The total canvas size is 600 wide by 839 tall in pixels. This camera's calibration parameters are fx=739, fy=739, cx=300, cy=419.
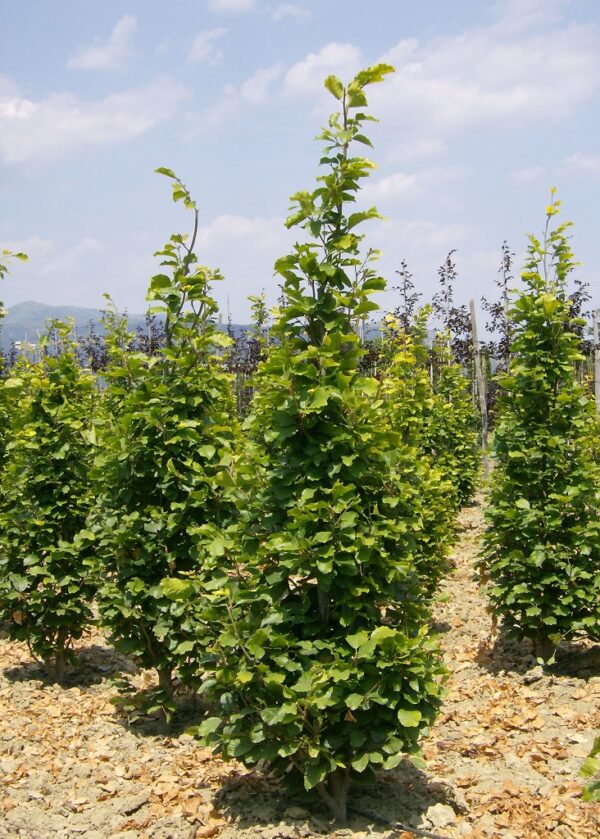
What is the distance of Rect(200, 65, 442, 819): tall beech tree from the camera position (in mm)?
3607

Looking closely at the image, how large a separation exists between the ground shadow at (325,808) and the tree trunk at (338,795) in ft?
0.17

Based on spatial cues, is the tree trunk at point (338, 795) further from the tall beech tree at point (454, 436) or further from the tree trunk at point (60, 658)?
the tall beech tree at point (454, 436)

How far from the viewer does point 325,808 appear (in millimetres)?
4031

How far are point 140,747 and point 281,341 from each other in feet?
10.4

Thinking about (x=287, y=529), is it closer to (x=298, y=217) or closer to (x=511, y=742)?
(x=298, y=217)

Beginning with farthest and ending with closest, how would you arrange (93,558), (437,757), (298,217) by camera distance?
(93,558)
(437,757)
(298,217)

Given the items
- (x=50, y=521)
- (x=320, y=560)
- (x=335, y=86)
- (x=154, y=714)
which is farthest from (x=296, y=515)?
(x=50, y=521)

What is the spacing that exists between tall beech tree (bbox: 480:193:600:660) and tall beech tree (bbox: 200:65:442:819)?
2564 millimetres

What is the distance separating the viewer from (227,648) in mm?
3869

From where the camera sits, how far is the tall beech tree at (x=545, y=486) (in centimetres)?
615

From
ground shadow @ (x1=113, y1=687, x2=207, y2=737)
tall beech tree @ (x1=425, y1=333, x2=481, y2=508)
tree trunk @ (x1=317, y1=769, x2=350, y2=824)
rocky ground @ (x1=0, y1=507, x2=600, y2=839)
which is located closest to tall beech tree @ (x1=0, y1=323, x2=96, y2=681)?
rocky ground @ (x1=0, y1=507, x2=600, y2=839)

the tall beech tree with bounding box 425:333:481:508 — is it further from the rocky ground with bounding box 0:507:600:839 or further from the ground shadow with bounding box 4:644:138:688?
the ground shadow with bounding box 4:644:138:688

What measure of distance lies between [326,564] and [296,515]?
11.0 inches

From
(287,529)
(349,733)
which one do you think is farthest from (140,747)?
(287,529)
